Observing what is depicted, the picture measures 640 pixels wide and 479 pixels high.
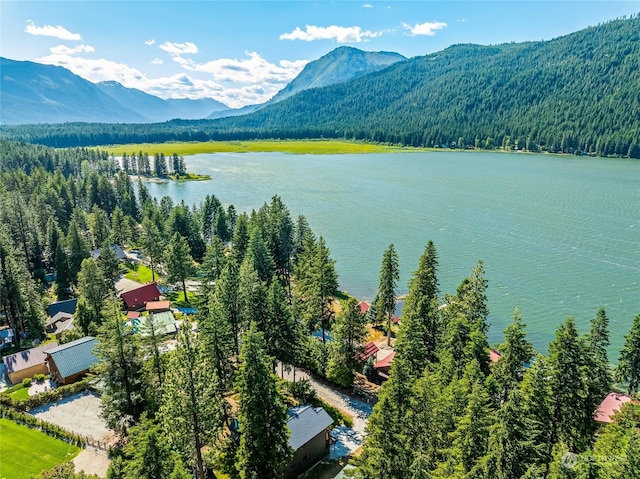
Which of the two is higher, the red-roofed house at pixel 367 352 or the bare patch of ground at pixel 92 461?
the red-roofed house at pixel 367 352

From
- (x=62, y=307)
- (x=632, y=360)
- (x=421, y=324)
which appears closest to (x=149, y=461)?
(x=421, y=324)

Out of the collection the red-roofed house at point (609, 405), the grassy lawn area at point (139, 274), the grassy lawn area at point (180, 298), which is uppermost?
the red-roofed house at point (609, 405)

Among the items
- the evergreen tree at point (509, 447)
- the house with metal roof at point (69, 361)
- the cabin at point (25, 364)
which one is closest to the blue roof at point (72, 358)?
the house with metal roof at point (69, 361)

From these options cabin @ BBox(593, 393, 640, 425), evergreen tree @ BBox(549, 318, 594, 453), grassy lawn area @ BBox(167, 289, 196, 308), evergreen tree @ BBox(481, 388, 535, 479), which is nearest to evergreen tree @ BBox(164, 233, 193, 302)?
grassy lawn area @ BBox(167, 289, 196, 308)

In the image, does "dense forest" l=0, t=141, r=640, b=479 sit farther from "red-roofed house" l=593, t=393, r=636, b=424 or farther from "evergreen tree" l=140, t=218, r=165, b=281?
"evergreen tree" l=140, t=218, r=165, b=281

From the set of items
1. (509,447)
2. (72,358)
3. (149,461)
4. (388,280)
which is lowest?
(72,358)

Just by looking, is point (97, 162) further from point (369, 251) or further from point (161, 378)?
point (161, 378)

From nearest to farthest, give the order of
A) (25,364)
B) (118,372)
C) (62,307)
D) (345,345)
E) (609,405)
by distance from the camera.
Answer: (118,372) → (609,405) → (345,345) → (25,364) → (62,307)

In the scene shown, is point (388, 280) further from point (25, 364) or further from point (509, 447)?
point (25, 364)

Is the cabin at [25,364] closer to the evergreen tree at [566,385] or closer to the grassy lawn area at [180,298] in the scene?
the grassy lawn area at [180,298]
